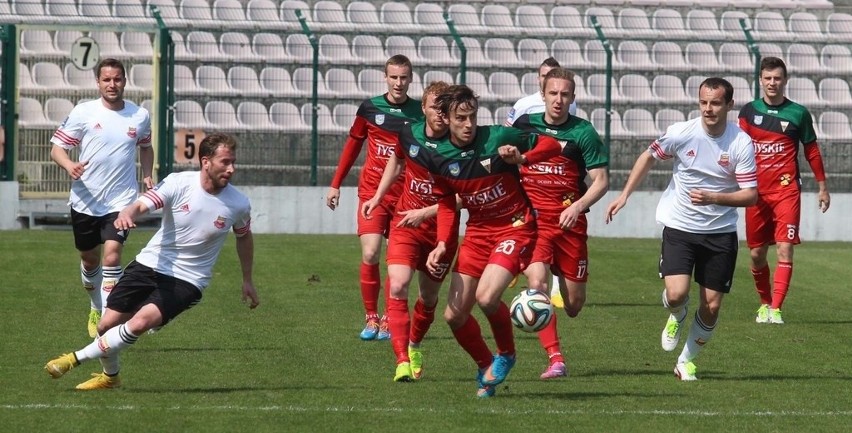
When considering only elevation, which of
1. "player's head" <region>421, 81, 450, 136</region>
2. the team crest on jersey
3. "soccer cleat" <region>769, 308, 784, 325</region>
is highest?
"player's head" <region>421, 81, 450, 136</region>

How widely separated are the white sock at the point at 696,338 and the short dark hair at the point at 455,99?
95.0 inches

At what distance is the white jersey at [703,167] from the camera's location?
9703mm

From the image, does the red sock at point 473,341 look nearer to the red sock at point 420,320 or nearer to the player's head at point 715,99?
the red sock at point 420,320

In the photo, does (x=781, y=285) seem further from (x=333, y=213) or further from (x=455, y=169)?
(x=333, y=213)

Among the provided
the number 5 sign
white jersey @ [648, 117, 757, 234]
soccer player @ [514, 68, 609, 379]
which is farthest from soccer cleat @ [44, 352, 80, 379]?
the number 5 sign

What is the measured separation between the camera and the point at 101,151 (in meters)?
11.3

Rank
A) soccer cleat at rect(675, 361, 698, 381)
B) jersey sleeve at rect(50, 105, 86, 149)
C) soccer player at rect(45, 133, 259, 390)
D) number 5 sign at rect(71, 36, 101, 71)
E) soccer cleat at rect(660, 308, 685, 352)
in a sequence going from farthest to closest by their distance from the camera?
1. number 5 sign at rect(71, 36, 101, 71)
2. jersey sleeve at rect(50, 105, 86, 149)
3. soccer cleat at rect(660, 308, 685, 352)
4. soccer cleat at rect(675, 361, 698, 381)
5. soccer player at rect(45, 133, 259, 390)

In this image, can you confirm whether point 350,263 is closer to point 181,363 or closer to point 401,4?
point 181,363

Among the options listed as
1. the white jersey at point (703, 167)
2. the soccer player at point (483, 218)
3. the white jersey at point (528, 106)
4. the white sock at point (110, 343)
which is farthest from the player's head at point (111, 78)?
the white jersey at point (703, 167)

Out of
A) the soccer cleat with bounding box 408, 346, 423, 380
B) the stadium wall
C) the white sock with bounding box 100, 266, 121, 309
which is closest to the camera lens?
the soccer cleat with bounding box 408, 346, 423, 380

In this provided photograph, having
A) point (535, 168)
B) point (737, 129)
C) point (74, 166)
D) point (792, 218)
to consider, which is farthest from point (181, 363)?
point (792, 218)

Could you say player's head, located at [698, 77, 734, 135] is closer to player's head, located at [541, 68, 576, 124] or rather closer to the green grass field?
player's head, located at [541, 68, 576, 124]

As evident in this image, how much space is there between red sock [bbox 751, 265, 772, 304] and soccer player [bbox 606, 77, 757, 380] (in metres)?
Result: 3.53

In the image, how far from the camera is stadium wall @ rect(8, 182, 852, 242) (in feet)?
70.4
